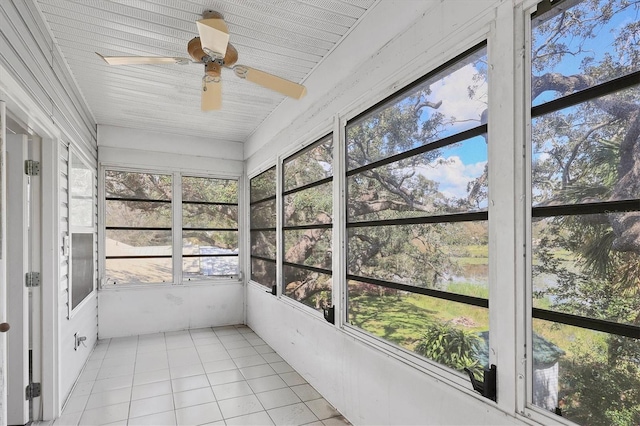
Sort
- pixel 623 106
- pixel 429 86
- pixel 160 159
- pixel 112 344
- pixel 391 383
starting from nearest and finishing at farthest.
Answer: pixel 623 106 → pixel 429 86 → pixel 391 383 → pixel 112 344 → pixel 160 159

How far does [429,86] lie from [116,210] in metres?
4.55

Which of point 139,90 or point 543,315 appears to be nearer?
point 543,315

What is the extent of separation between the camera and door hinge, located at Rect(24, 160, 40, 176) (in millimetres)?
2576

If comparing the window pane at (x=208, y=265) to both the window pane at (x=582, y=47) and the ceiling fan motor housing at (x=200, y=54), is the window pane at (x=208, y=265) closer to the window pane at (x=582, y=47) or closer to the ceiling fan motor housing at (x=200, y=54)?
the ceiling fan motor housing at (x=200, y=54)

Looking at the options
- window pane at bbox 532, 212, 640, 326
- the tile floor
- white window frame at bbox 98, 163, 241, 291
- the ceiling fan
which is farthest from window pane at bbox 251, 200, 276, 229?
window pane at bbox 532, 212, 640, 326

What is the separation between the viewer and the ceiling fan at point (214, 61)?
1.99 metres

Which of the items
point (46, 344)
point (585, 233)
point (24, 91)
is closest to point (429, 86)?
point (585, 233)

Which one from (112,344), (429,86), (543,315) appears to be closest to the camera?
(543,315)

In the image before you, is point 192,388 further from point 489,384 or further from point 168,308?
point 489,384

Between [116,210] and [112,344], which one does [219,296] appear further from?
[116,210]

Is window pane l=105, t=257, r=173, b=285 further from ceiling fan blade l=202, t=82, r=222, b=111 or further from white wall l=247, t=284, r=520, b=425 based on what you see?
ceiling fan blade l=202, t=82, r=222, b=111

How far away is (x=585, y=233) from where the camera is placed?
1263 mm

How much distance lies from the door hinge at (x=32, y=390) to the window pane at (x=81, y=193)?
53.6 inches

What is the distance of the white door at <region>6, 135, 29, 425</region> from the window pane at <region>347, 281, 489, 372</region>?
2.40 m
